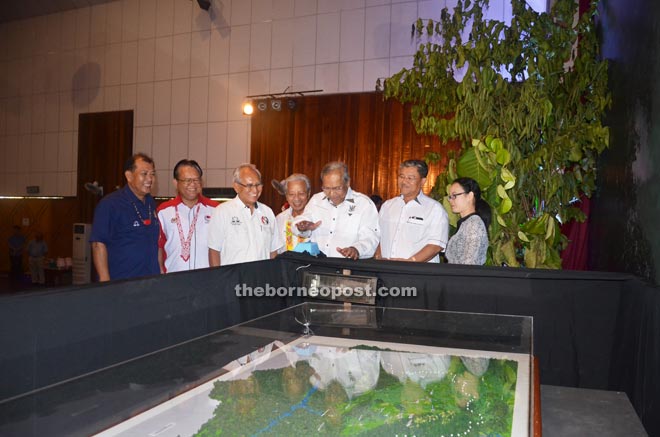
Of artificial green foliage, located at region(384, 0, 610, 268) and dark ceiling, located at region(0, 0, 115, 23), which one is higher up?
dark ceiling, located at region(0, 0, 115, 23)

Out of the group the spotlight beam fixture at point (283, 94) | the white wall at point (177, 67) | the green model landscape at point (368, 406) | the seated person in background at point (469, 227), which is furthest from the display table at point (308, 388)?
the spotlight beam fixture at point (283, 94)

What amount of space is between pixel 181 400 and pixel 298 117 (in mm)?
7100

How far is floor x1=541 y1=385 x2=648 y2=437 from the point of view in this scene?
2104 mm

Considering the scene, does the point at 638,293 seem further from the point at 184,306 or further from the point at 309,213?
the point at 309,213

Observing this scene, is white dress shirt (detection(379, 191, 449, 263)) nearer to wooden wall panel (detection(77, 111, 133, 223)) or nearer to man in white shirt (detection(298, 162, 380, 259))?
man in white shirt (detection(298, 162, 380, 259))

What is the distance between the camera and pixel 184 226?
370 cm

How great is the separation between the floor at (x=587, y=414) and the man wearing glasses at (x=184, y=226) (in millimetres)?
2346

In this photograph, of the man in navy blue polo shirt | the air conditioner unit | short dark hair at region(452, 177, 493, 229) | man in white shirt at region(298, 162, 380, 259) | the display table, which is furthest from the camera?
the air conditioner unit

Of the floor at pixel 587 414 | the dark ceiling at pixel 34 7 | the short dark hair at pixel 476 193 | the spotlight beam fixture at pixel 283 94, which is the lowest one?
the floor at pixel 587 414

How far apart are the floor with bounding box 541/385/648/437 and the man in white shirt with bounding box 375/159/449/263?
1.25 meters

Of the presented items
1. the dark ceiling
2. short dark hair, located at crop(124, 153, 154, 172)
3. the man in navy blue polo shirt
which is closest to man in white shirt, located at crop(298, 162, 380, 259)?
the man in navy blue polo shirt

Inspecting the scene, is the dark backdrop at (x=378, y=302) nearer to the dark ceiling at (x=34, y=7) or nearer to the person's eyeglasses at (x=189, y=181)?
the person's eyeglasses at (x=189, y=181)

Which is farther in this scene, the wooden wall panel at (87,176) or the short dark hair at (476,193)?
the wooden wall panel at (87,176)

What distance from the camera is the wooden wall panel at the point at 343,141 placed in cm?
744
